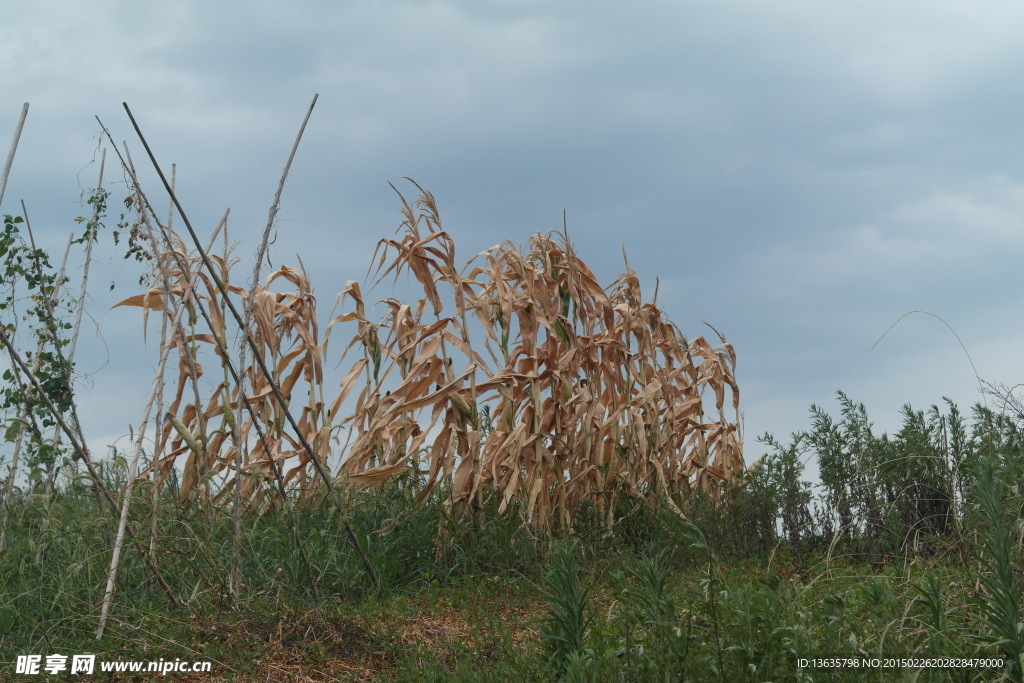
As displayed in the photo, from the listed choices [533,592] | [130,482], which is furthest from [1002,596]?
[130,482]

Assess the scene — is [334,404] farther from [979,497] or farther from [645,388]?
[979,497]

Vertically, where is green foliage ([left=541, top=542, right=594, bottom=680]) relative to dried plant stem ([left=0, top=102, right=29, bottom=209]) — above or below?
below

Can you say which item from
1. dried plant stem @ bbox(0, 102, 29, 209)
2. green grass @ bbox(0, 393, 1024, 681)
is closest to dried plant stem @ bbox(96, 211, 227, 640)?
green grass @ bbox(0, 393, 1024, 681)

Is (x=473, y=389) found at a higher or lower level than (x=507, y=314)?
lower

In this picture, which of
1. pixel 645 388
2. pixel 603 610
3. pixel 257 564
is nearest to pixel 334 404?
pixel 257 564

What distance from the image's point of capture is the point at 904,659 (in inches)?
112

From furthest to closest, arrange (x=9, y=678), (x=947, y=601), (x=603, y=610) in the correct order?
(x=603, y=610) → (x=9, y=678) → (x=947, y=601)

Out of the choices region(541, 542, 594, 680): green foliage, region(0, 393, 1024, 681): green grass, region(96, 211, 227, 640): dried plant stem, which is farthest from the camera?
region(96, 211, 227, 640): dried plant stem

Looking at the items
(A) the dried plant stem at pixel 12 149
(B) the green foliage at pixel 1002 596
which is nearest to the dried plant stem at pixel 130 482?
(A) the dried plant stem at pixel 12 149

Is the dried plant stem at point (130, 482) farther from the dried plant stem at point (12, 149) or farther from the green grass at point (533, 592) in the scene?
the dried plant stem at point (12, 149)

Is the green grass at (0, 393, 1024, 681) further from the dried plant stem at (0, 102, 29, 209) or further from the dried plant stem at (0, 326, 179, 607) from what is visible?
the dried plant stem at (0, 102, 29, 209)

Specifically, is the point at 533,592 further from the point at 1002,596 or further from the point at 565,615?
the point at 1002,596

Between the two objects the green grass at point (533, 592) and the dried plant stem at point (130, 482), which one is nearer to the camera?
the green grass at point (533, 592)

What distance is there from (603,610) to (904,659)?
1.87 metres
